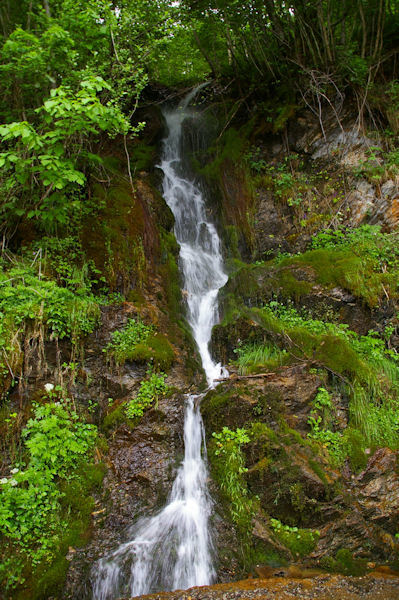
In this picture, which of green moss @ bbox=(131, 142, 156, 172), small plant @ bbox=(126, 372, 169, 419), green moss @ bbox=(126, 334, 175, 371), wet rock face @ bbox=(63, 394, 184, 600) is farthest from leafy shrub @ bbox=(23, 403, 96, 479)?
green moss @ bbox=(131, 142, 156, 172)

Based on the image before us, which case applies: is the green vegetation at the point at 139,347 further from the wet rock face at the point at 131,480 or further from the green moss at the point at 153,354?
the wet rock face at the point at 131,480

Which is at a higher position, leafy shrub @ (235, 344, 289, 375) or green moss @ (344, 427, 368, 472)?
leafy shrub @ (235, 344, 289, 375)

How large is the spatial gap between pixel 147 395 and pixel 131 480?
3.69 ft

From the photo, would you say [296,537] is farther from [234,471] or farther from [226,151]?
[226,151]

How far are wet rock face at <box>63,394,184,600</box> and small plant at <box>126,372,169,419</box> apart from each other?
0.12 m

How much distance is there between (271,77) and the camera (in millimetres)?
10469

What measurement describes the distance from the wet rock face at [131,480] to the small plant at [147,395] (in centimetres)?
12

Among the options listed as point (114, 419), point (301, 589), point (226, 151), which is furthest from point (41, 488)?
point (226, 151)

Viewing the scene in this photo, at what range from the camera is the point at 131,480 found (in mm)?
4512

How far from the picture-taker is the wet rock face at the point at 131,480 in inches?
149

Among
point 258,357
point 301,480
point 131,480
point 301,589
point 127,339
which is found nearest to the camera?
point 301,589

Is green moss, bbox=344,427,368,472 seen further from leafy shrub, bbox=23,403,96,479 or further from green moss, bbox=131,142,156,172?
green moss, bbox=131,142,156,172

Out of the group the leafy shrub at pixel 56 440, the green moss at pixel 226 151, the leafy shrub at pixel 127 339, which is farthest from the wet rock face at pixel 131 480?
the green moss at pixel 226 151

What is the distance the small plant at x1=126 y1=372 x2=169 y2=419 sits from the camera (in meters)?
4.99
